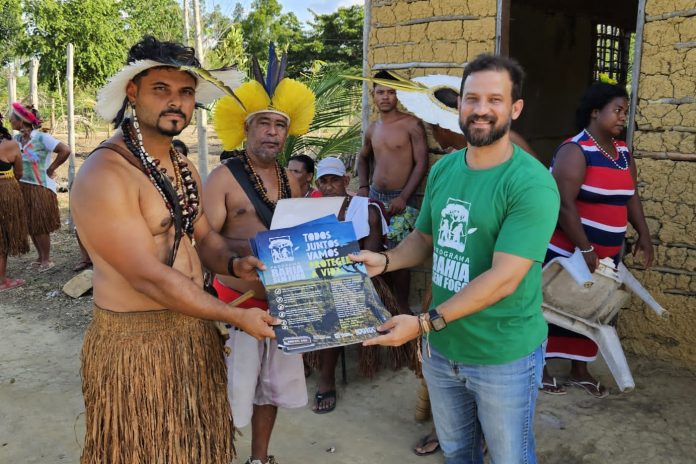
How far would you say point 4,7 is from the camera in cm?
2052

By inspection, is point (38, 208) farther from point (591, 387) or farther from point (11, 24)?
point (11, 24)

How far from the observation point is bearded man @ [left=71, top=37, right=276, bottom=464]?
220cm

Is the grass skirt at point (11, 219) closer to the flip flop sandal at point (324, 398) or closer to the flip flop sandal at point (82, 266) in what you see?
the flip flop sandal at point (82, 266)

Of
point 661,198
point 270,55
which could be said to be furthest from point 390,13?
point 661,198

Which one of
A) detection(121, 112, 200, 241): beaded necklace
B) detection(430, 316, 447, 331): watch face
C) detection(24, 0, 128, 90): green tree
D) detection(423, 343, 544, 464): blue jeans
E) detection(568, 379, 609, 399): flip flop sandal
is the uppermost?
detection(24, 0, 128, 90): green tree

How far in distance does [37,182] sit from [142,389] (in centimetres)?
573

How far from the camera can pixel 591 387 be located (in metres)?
4.01

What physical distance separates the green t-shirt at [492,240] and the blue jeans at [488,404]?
6 cm

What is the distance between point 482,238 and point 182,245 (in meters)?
1.23

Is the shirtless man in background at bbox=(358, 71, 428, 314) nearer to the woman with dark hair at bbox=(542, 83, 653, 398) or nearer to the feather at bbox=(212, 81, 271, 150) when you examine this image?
the woman with dark hair at bbox=(542, 83, 653, 398)

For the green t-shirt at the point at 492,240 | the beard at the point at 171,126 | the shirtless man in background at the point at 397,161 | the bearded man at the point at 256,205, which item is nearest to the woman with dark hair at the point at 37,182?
the shirtless man in background at the point at 397,161

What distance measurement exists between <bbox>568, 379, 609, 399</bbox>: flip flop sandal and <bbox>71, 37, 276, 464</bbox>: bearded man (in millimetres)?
2588

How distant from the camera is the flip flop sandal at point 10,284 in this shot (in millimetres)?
6656

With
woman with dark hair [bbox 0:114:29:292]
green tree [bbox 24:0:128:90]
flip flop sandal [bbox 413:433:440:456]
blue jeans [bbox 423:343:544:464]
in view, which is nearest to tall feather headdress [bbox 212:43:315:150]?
blue jeans [bbox 423:343:544:464]
